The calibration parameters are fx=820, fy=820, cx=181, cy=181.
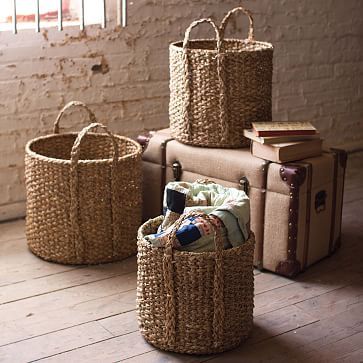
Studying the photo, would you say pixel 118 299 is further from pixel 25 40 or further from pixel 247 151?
pixel 25 40

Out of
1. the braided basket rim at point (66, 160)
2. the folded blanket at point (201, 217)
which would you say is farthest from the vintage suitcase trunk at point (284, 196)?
the folded blanket at point (201, 217)

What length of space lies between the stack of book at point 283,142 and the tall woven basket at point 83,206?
470mm

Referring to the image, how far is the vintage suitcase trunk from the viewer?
9.52ft

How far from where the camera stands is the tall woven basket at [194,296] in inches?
92.7

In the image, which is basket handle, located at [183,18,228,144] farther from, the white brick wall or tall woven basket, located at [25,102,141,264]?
the white brick wall

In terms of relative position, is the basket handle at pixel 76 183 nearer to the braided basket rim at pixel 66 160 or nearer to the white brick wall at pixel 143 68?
the braided basket rim at pixel 66 160

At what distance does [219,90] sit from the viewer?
10.1 feet

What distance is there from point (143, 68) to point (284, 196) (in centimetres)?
114

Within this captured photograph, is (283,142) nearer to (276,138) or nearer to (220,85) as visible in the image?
(276,138)

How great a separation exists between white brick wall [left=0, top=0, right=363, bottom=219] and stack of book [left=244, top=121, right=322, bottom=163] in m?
0.87

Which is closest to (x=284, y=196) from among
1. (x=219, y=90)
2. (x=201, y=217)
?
(x=219, y=90)

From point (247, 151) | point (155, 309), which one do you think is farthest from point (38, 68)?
point (155, 309)

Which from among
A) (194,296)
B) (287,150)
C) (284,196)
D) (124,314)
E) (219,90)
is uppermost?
(219,90)

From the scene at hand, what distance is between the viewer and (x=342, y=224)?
11.5 feet
